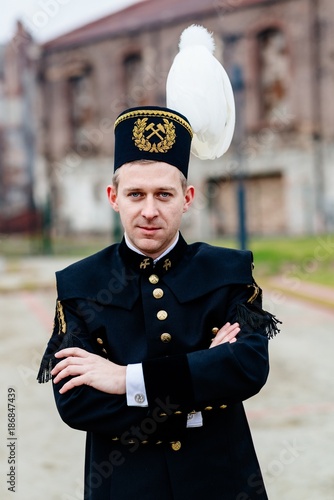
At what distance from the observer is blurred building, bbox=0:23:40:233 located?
31.8 m

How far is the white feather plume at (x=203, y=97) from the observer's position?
6.17 feet

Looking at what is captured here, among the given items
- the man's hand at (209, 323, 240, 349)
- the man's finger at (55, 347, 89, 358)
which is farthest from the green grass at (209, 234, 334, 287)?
the man's finger at (55, 347, 89, 358)

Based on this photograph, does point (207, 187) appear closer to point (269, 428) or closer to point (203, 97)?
point (269, 428)

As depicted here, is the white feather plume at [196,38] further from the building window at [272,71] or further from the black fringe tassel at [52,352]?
the building window at [272,71]

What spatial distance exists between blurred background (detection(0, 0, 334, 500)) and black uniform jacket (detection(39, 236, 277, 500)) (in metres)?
1.88

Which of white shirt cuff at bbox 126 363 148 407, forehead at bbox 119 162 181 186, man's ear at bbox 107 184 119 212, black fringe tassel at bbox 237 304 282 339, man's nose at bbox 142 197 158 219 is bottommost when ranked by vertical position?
white shirt cuff at bbox 126 363 148 407

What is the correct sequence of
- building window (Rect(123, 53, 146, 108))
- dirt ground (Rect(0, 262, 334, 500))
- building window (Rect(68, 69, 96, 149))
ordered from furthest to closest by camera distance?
building window (Rect(68, 69, 96, 149)) < building window (Rect(123, 53, 146, 108)) < dirt ground (Rect(0, 262, 334, 500))

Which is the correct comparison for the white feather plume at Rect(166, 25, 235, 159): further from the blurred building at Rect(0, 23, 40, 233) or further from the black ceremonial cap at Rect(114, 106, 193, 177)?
the blurred building at Rect(0, 23, 40, 233)

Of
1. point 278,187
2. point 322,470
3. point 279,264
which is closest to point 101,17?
point 278,187

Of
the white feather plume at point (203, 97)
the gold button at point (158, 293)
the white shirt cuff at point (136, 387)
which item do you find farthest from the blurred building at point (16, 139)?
the white shirt cuff at point (136, 387)

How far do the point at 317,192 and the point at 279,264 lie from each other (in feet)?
28.6

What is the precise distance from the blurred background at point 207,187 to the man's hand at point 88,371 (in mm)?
2084

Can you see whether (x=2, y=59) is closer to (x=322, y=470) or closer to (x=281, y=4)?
(x=281, y=4)

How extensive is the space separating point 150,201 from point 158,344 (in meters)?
0.41
